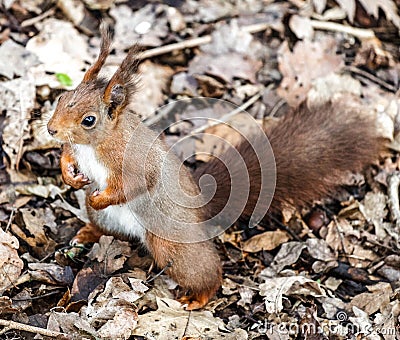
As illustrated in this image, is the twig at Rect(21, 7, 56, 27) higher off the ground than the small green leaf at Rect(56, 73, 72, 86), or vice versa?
the twig at Rect(21, 7, 56, 27)

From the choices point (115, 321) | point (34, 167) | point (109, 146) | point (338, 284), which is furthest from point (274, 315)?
point (34, 167)

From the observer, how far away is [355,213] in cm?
386

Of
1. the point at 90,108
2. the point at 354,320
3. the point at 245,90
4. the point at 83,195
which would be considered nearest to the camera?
the point at 90,108

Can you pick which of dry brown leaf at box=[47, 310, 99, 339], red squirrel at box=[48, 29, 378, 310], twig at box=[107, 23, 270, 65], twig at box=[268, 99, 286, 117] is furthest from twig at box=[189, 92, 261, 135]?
dry brown leaf at box=[47, 310, 99, 339]

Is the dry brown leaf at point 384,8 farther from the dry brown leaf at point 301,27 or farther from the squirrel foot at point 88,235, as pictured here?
the squirrel foot at point 88,235

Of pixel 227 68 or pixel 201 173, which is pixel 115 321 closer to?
pixel 201 173

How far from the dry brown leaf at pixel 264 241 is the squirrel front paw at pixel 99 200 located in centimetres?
96

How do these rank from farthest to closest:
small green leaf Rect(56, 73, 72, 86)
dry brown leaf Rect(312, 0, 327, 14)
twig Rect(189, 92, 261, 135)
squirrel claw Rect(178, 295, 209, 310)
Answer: dry brown leaf Rect(312, 0, 327, 14) → twig Rect(189, 92, 261, 135) → small green leaf Rect(56, 73, 72, 86) → squirrel claw Rect(178, 295, 209, 310)

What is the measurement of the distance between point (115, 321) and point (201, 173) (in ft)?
3.16

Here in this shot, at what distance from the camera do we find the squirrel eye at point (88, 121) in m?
2.81

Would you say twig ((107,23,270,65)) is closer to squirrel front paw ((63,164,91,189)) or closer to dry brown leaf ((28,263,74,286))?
squirrel front paw ((63,164,91,189))

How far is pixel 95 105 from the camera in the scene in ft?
9.29

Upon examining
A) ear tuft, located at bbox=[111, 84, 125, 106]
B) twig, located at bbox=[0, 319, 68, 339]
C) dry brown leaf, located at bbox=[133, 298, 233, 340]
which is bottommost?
dry brown leaf, located at bbox=[133, 298, 233, 340]

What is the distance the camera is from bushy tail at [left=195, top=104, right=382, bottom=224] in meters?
3.42
